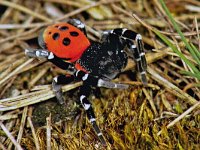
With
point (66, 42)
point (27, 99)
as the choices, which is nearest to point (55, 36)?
point (66, 42)

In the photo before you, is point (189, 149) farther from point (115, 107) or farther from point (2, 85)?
point (2, 85)

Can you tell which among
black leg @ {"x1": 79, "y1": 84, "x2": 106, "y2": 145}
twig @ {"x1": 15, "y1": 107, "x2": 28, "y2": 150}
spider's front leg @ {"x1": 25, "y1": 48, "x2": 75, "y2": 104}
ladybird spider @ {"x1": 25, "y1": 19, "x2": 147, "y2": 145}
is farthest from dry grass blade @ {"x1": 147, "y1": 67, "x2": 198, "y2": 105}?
twig @ {"x1": 15, "y1": 107, "x2": 28, "y2": 150}

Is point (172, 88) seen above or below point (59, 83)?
below

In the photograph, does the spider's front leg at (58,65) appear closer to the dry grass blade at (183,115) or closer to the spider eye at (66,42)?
the spider eye at (66,42)

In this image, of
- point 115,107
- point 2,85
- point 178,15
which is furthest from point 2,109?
point 178,15

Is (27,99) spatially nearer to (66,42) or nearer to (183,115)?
(66,42)

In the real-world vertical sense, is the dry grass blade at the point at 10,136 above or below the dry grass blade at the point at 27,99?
below

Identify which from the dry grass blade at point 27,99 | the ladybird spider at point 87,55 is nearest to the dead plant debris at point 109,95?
the dry grass blade at point 27,99
